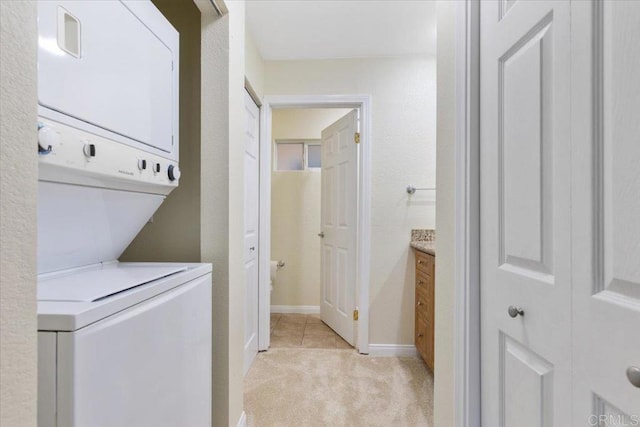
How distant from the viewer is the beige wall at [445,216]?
1.31 m

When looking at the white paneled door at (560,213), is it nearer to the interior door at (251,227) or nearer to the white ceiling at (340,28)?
the white ceiling at (340,28)

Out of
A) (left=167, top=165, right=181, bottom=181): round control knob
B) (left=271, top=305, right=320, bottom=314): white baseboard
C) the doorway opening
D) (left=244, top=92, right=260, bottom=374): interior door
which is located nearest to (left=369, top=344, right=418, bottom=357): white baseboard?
(left=244, top=92, right=260, bottom=374): interior door

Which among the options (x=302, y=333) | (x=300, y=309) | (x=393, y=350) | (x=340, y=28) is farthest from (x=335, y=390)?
(x=340, y=28)

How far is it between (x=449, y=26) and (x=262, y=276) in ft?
7.18

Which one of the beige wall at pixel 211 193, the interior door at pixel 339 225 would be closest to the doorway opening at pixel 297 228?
the interior door at pixel 339 225

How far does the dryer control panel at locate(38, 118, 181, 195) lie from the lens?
72 centimetres

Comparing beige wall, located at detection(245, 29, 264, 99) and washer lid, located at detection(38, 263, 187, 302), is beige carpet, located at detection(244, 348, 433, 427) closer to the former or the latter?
washer lid, located at detection(38, 263, 187, 302)

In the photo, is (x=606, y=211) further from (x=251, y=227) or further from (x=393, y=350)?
(x=393, y=350)

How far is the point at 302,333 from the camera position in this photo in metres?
3.31

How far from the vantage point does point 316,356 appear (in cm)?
274

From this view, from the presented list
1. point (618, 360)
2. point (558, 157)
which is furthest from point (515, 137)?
point (618, 360)

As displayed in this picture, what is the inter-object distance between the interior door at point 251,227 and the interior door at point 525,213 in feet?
5.67

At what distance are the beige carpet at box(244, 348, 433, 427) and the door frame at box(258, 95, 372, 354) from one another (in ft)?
0.85

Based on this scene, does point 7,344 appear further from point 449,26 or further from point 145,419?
point 449,26
